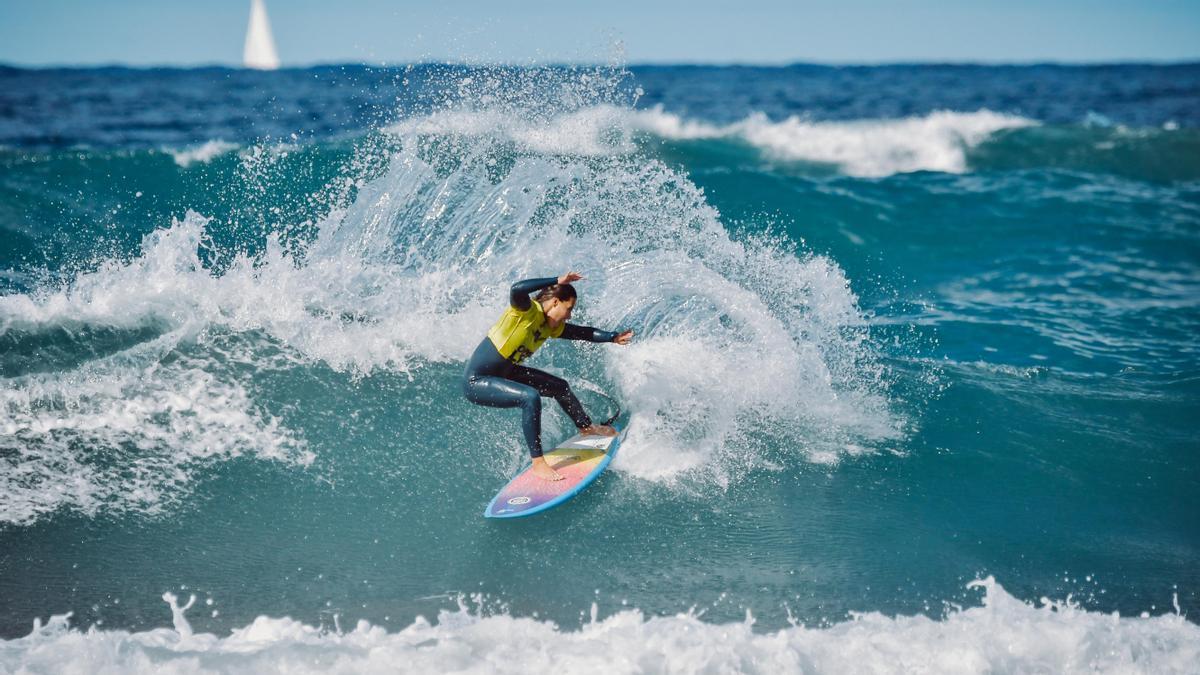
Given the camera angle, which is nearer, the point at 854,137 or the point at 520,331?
the point at 520,331

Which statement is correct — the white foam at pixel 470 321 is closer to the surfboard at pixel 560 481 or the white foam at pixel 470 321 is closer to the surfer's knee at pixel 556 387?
the surfboard at pixel 560 481

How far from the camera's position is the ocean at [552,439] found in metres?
4.65

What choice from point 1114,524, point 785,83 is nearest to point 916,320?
point 1114,524

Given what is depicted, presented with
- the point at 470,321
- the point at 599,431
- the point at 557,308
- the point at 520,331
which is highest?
the point at 557,308

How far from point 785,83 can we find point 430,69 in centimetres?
3596

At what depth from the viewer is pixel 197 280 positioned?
7613 mm

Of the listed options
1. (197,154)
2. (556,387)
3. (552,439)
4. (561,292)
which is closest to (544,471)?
(556,387)

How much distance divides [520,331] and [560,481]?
104 cm

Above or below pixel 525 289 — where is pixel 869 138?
above

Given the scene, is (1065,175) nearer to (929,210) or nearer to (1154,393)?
(929,210)

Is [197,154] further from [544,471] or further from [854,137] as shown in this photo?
[854,137]

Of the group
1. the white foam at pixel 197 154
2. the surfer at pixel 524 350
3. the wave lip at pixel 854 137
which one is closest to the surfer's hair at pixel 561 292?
the surfer at pixel 524 350

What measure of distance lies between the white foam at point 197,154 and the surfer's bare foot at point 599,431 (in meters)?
10.5

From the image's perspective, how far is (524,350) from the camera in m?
5.80
